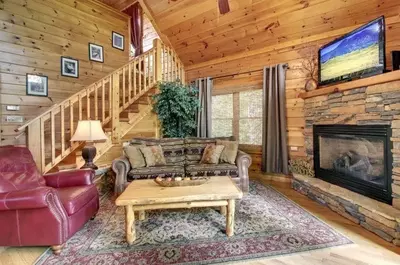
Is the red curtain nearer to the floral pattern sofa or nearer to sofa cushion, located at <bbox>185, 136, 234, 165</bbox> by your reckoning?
the floral pattern sofa

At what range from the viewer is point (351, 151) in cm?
313

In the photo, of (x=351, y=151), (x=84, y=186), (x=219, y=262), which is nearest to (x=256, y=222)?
(x=219, y=262)

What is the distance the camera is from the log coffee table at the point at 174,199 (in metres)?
2.08

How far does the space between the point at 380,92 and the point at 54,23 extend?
18.5ft

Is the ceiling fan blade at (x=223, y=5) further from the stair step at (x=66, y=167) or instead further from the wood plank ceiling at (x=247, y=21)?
the stair step at (x=66, y=167)

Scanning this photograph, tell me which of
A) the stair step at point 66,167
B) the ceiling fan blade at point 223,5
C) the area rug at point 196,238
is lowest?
the area rug at point 196,238

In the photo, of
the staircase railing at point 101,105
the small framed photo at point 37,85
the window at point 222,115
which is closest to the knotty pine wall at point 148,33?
the staircase railing at point 101,105

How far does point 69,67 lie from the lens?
4.67 m

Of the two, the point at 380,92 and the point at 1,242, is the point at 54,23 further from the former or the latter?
the point at 380,92

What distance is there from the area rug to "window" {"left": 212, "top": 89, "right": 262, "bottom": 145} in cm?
207

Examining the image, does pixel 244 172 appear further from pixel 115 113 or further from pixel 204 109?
pixel 115 113

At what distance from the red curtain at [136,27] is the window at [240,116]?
3135 millimetres

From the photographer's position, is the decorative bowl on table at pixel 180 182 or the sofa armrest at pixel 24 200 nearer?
the sofa armrest at pixel 24 200

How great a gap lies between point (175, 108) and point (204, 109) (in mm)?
880
